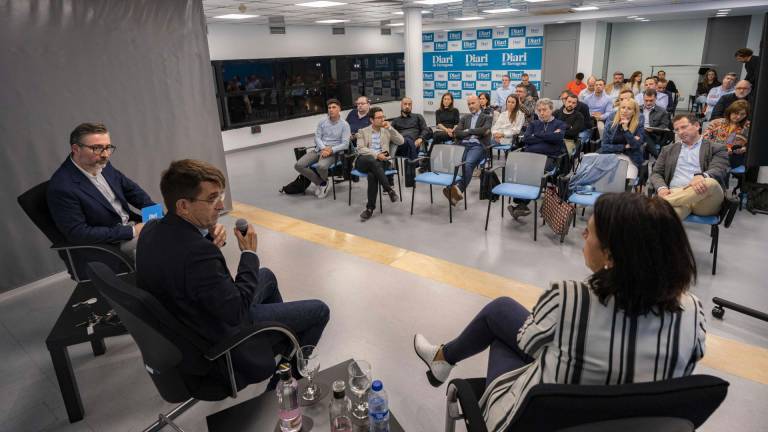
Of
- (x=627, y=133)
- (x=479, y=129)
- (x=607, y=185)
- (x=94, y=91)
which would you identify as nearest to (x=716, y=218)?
(x=607, y=185)

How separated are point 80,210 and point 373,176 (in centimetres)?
320

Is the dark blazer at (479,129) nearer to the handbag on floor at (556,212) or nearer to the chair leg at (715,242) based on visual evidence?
the handbag on floor at (556,212)

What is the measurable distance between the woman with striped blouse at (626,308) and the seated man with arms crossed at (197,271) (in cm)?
112

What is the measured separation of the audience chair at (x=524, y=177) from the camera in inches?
177

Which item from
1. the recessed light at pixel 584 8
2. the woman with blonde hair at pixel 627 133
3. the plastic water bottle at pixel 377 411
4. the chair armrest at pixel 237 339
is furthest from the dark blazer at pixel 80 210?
the recessed light at pixel 584 8

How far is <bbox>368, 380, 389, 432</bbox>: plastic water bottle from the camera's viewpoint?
1.60 metres

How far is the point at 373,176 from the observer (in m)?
5.50

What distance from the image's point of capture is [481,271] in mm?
3873

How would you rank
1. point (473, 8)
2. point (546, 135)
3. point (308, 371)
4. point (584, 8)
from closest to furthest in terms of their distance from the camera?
point (308, 371)
point (546, 135)
point (473, 8)
point (584, 8)

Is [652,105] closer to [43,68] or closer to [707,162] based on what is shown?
[707,162]

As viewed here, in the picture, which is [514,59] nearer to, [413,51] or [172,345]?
[413,51]

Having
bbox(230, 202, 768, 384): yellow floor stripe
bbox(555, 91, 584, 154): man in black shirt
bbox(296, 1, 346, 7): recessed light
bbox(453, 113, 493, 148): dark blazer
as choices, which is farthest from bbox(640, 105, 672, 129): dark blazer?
bbox(296, 1, 346, 7): recessed light

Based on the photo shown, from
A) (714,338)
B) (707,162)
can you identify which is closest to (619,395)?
(714,338)

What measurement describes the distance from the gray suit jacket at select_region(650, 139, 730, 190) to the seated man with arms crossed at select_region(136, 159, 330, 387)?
3.70 m
